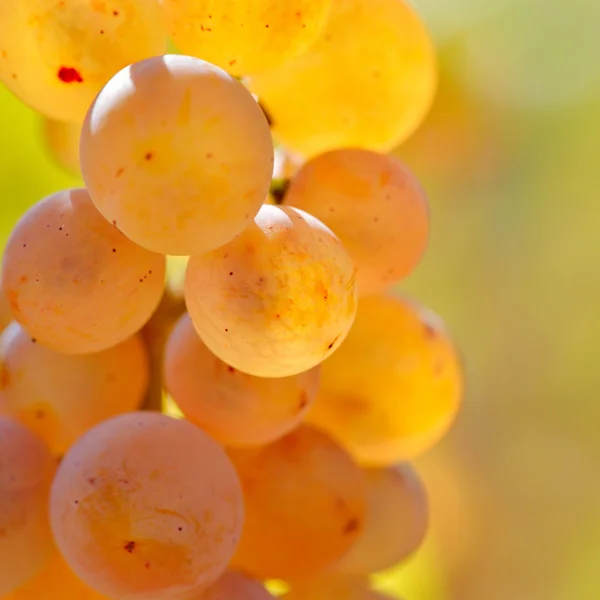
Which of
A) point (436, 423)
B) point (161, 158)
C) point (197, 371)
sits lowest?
A: point (436, 423)

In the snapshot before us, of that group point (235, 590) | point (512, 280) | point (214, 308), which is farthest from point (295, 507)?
point (512, 280)

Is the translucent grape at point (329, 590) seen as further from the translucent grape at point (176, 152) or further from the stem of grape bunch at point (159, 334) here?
the translucent grape at point (176, 152)

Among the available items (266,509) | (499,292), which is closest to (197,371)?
(266,509)

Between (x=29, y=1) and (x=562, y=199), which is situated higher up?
(x=29, y=1)

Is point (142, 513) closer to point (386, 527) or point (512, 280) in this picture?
point (386, 527)

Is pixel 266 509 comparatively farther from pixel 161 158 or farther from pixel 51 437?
pixel 161 158

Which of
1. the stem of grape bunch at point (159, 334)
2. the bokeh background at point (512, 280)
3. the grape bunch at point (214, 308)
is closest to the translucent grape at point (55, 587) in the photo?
the grape bunch at point (214, 308)
